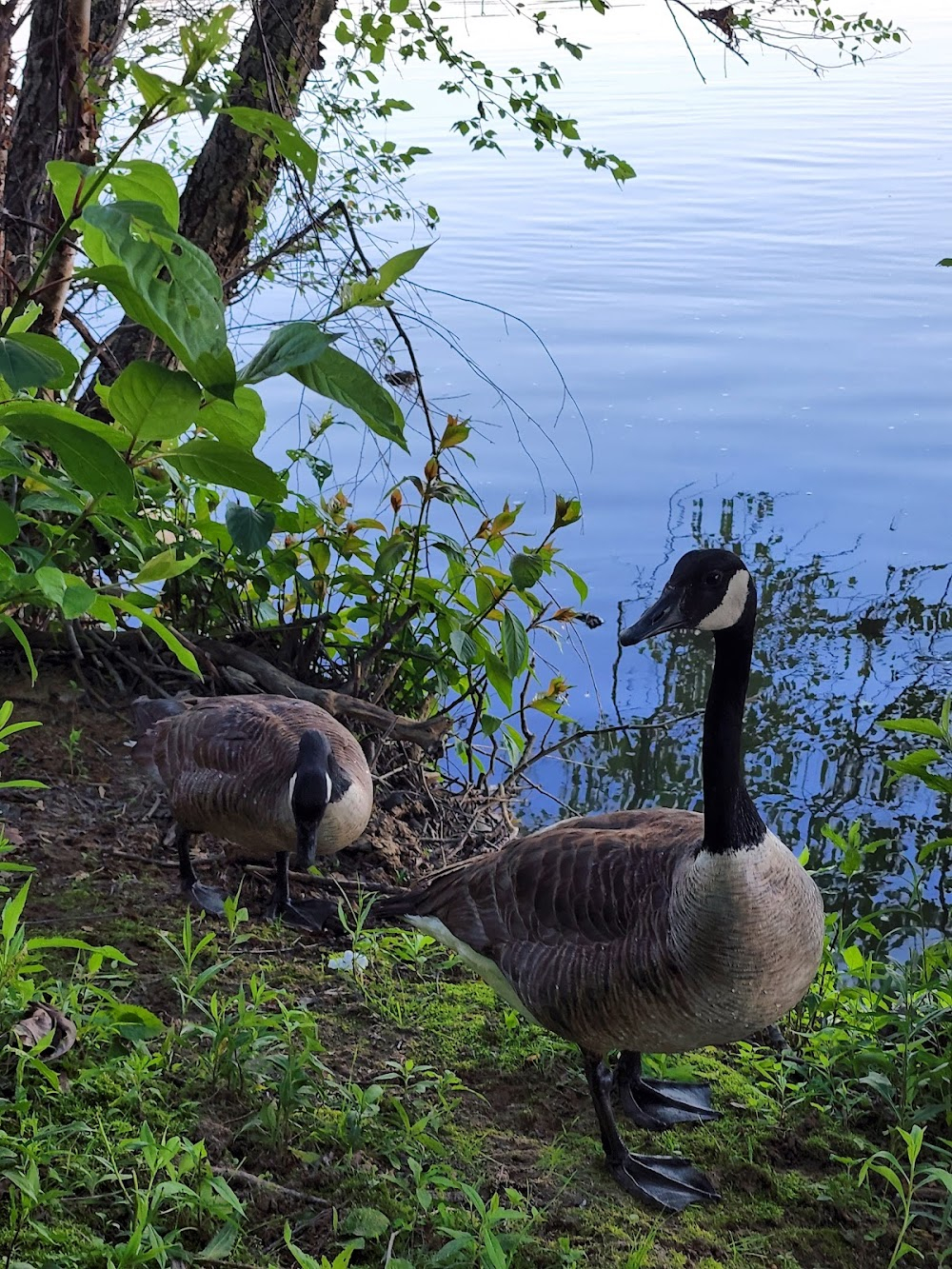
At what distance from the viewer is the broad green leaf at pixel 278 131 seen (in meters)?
1.66

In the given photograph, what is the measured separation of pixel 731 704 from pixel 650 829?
0.49 metres

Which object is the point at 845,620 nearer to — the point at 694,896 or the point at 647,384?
the point at 647,384

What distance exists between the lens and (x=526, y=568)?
5172 millimetres

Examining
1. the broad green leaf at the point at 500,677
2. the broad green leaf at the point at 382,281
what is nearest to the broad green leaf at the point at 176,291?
the broad green leaf at the point at 382,281

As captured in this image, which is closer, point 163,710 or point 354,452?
point 163,710

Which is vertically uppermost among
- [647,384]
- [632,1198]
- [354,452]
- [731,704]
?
[647,384]

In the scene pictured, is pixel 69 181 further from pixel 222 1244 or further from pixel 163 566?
pixel 222 1244

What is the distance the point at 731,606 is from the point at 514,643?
5.70 ft

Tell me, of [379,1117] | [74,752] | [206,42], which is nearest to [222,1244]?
[379,1117]

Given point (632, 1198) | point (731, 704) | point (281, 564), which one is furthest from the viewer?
point (281, 564)

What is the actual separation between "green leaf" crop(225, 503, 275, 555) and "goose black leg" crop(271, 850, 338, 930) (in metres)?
1.25

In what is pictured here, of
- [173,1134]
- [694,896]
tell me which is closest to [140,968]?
[173,1134]

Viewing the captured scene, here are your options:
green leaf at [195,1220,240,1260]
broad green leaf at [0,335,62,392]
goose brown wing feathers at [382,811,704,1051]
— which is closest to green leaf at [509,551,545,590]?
goose brown wing feathers at [382,811,704,1051]

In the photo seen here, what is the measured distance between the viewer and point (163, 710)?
5.24 meters
